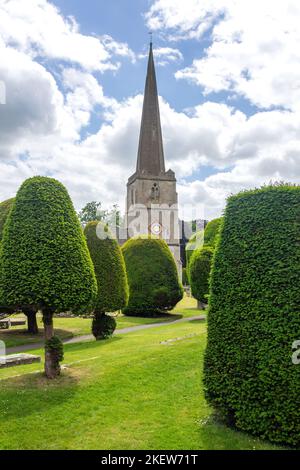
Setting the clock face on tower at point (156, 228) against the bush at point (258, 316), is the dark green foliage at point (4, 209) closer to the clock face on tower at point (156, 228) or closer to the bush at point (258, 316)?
the bush at point (258, 316)

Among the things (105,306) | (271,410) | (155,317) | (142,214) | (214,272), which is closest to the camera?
(271,410)

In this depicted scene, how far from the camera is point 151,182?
57625 mm

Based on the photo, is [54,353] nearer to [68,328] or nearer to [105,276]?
[105,276]

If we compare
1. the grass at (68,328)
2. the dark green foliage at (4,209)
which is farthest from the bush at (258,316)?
the dark green foliage at (4,209)

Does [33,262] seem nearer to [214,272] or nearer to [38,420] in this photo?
[38,420]

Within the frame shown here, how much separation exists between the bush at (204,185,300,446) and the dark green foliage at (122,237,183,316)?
2066cm

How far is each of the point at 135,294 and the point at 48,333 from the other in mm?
18152

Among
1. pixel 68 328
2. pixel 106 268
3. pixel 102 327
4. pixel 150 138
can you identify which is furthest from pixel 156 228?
pixel 102 327

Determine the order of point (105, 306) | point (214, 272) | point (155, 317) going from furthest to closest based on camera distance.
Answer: point (155, 317) < point (105, 306) < point (214, 272)

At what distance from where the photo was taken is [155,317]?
91.9ft

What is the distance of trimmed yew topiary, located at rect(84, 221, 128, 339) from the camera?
1775cm

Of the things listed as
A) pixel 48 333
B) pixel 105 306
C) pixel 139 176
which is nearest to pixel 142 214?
pixel 139 176

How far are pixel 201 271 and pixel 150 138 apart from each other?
3508 cm

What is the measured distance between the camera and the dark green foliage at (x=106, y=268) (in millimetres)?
17797
